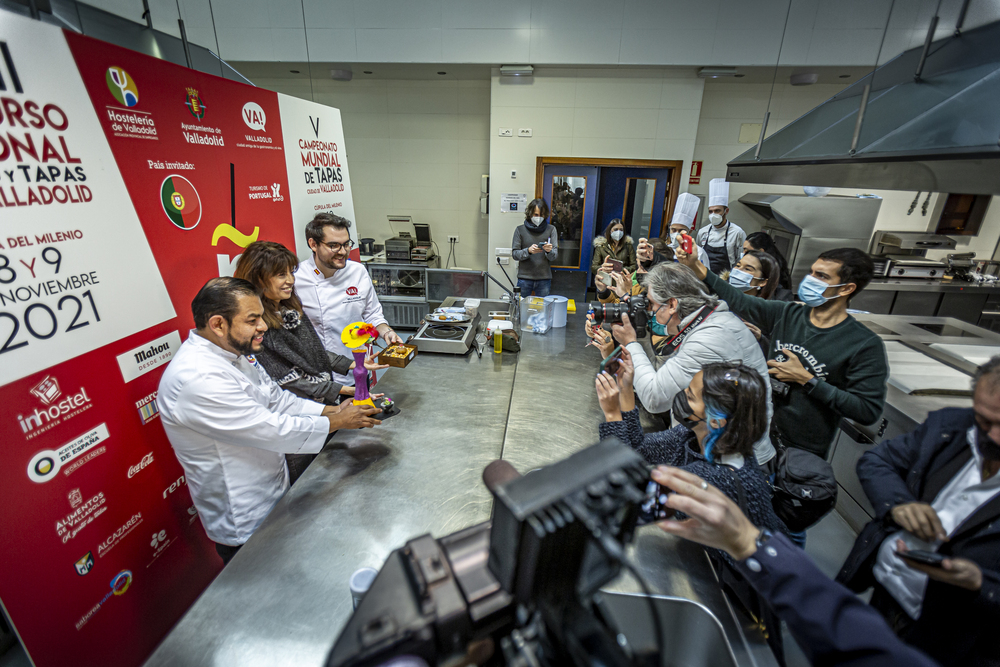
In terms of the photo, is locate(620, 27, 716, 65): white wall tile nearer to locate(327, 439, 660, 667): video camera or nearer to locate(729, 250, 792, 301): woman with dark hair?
locate(729, 250, 792, 301): woman with dark hair

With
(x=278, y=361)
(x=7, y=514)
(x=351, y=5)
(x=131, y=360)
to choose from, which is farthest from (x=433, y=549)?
(x=351, y=5)

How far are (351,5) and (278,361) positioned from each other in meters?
4.97

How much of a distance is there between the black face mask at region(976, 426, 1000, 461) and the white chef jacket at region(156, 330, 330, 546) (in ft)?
7.58

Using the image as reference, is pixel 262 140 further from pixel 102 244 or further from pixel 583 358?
pixel 583 358

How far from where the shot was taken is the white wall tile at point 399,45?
5.15 meters

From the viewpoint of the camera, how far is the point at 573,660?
0.63 metres

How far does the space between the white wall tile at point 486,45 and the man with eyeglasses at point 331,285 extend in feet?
11.9

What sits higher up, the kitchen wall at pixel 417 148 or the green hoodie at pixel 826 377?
the kitchen wall at pixel 417 148

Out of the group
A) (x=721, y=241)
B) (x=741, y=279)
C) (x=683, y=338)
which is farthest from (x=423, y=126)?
(x=683, y=338)

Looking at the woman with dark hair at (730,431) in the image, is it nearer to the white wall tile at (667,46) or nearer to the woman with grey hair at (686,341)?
the woman with grey hair at (686,341)

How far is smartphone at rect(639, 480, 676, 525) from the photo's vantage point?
1.06 m

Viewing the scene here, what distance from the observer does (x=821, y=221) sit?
16.9 feet

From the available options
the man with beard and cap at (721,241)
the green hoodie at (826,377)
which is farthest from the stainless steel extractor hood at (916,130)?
the man with beard and cap at (721,241)

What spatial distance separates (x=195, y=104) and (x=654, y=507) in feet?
8.88
